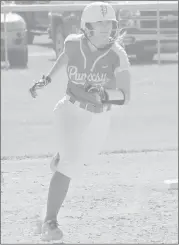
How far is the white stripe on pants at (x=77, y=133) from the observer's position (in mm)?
4141

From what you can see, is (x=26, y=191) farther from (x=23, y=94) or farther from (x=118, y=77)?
(x=23, y=94)

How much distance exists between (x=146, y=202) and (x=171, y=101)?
22.3 ft

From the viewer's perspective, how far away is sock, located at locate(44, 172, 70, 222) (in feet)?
15.0

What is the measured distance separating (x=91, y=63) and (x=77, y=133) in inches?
12.4

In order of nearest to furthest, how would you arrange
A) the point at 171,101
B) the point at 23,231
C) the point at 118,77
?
the point at 118,77, the point at 23,231, the point at 171,101

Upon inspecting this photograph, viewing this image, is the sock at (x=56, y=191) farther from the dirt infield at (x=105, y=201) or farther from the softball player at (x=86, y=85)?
the dirt infield at (x=105, y=201)

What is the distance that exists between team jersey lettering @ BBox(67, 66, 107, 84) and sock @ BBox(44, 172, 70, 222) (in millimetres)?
643

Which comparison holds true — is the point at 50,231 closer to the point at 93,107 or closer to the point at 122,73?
the point at 93,107

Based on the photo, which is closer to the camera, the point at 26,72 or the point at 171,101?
the point at 171,101

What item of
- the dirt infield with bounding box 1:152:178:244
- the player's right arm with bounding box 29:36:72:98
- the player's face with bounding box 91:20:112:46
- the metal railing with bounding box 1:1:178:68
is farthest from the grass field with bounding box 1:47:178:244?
the metal railing with bounding box 1:1:178:68

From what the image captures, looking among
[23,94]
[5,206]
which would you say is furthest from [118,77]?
[23,94]

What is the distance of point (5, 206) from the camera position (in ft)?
23.3

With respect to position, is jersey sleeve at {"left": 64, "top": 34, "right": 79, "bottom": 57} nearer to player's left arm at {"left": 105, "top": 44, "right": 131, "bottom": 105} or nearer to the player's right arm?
the player's right arm

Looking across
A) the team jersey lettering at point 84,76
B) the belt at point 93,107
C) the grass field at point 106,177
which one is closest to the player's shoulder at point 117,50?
the team jersey lettering at point 84,76
